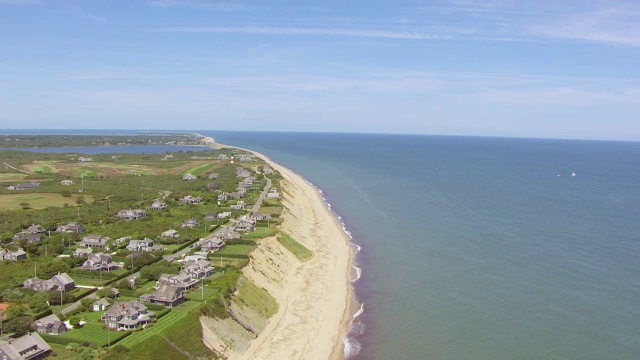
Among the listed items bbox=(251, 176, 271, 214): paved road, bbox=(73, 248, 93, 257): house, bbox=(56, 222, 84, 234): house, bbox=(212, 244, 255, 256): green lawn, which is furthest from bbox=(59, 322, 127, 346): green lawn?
bbox=(251, 176, 271, 214): paved road

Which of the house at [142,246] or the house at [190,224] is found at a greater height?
the house at [190,224]

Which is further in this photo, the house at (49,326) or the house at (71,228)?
the house at (71,228)

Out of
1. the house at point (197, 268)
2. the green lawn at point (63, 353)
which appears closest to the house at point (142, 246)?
the house at point (197, 268)

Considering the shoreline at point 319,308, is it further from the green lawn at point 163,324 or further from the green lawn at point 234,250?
the green lawn at point 234,250

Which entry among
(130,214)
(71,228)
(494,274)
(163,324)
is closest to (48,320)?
(163,324)

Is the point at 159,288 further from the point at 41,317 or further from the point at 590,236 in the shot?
the point at 590,236

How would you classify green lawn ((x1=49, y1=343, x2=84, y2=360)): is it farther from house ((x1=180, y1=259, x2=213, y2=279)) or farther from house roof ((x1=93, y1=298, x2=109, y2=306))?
house ((x1=180, y1=259, x2=213, y2=279))

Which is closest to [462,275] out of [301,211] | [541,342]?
[541,342]
